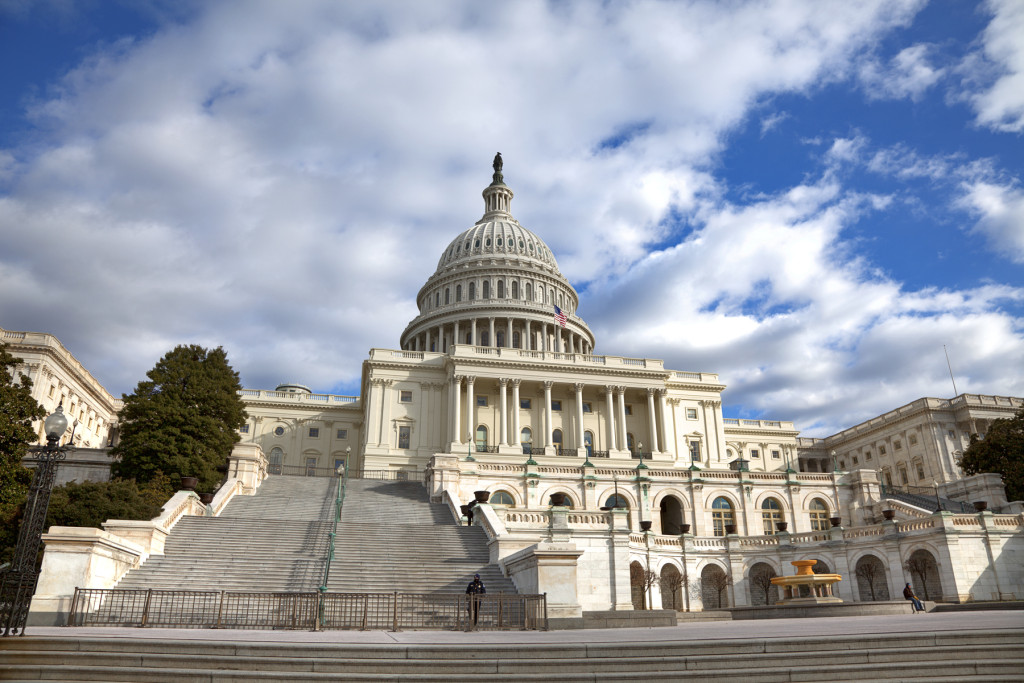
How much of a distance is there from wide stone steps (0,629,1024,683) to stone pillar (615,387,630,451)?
203 feet

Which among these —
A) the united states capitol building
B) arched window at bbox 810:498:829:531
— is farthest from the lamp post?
arched window at bbox 810:498:829:531

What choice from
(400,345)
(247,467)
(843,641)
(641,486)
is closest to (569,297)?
(400,345)

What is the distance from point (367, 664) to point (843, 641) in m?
7.27

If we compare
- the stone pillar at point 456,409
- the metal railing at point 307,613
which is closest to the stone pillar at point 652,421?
the stone pillar at point 456,409

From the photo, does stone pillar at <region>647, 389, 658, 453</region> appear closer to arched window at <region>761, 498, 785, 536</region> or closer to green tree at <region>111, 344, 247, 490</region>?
arched window at <region>761, 498, 785, 536</region>

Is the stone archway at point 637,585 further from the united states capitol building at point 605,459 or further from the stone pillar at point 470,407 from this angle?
the stone pillar at point 470,407

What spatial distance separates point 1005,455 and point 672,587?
2735 centimetres

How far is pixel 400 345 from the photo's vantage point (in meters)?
109

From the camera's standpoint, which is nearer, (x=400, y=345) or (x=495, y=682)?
(x=495, y=682)

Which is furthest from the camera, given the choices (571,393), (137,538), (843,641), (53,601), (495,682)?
(571,393)

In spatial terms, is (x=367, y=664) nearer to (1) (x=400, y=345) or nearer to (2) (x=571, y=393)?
(2) (x=571, y=393)

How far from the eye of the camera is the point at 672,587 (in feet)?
132

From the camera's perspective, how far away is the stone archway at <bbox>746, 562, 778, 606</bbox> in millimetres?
40969

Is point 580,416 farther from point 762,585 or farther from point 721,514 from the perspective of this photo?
point 762,585
